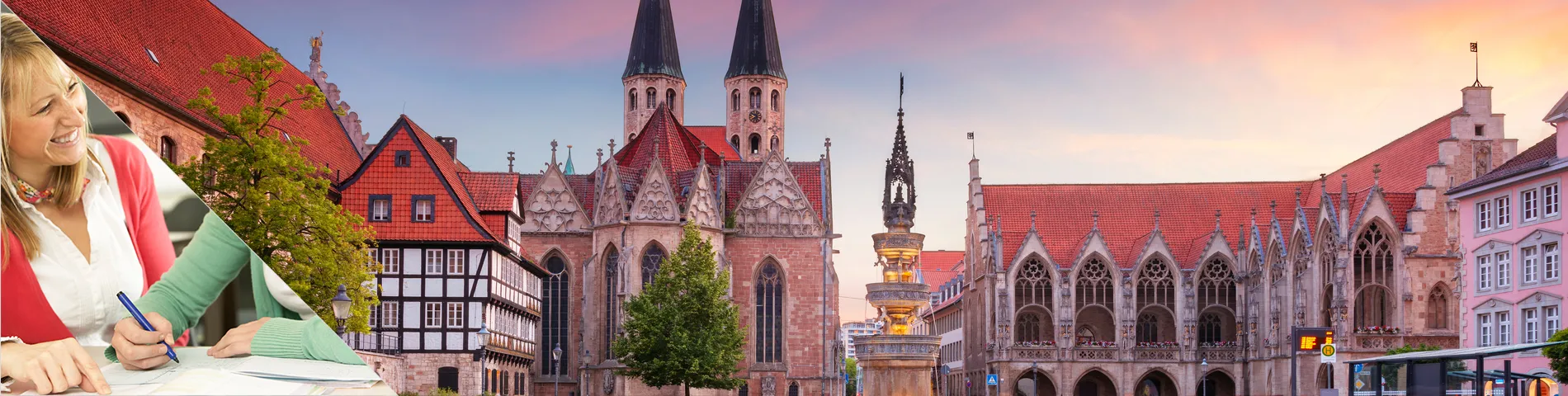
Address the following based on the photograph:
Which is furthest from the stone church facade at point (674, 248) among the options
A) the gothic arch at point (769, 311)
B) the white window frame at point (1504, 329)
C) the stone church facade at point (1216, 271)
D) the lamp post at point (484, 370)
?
the white window frame at point (1504, 329)

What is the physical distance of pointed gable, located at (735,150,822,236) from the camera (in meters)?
69.2

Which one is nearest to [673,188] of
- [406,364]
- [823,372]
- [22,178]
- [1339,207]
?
[823,372]

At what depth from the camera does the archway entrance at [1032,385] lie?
7500 cm

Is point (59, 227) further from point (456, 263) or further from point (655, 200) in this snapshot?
point (655, 200)

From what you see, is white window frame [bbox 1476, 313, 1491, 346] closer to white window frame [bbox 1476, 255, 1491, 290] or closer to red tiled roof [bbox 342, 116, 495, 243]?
white window frame [bbox 1476, 255, 1491, 290]

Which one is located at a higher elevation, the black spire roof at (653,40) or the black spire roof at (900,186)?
the black spire roof at (653,40)

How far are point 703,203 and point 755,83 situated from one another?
23.8 m

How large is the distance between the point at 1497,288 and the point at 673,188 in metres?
37.7

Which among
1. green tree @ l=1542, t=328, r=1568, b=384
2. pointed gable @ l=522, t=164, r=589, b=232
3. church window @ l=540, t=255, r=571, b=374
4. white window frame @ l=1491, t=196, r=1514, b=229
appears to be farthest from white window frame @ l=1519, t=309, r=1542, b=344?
pointed gable @ l=522, t=164, r=589, b=232

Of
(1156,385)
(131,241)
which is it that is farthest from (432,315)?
(1156,385)

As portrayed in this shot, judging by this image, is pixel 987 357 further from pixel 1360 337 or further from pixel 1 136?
pixel 1 136

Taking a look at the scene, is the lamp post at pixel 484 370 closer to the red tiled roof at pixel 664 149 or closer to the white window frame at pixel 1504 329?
the red tiled roof at pixel 664 149

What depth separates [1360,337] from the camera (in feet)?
198

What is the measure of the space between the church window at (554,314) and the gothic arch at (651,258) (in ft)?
15.1
